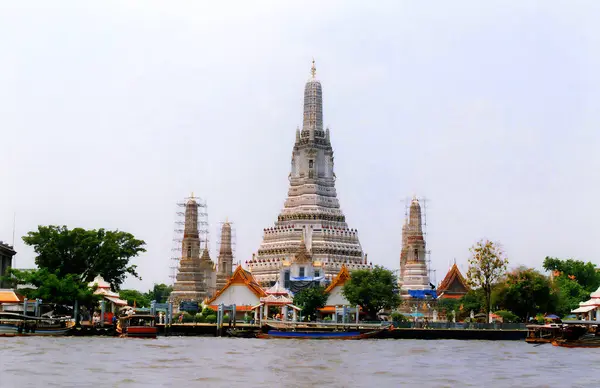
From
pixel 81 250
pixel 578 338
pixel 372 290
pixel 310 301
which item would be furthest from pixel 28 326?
pixel 578 338

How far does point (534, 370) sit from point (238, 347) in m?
20.0

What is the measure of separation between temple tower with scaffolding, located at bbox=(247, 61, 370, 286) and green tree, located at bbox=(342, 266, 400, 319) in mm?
16155

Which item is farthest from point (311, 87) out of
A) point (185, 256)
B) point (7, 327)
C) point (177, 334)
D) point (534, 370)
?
point (534, 370)

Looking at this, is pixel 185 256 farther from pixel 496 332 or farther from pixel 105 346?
pixel 105 346

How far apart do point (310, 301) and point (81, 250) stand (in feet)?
72.5

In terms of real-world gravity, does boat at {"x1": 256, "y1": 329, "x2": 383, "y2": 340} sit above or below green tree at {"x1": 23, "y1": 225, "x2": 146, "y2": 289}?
below

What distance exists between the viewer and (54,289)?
68.7 meters

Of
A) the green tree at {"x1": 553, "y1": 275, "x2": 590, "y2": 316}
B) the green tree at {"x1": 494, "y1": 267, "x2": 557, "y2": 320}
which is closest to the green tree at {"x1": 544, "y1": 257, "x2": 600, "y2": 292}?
the green tree at {"x1": 553, "y1": 275, "x2": 590, "y2": 316}

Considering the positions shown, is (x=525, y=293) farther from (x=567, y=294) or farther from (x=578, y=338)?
(x=578, y=338)

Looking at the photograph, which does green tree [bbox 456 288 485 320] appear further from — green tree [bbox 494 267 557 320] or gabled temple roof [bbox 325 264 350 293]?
gabled temple roof [bbox 325 264 350 293]

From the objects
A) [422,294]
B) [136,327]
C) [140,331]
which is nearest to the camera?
[140,331]

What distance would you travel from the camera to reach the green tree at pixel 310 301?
3487 inches

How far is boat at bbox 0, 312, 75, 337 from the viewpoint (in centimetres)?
6045

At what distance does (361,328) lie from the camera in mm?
69312
